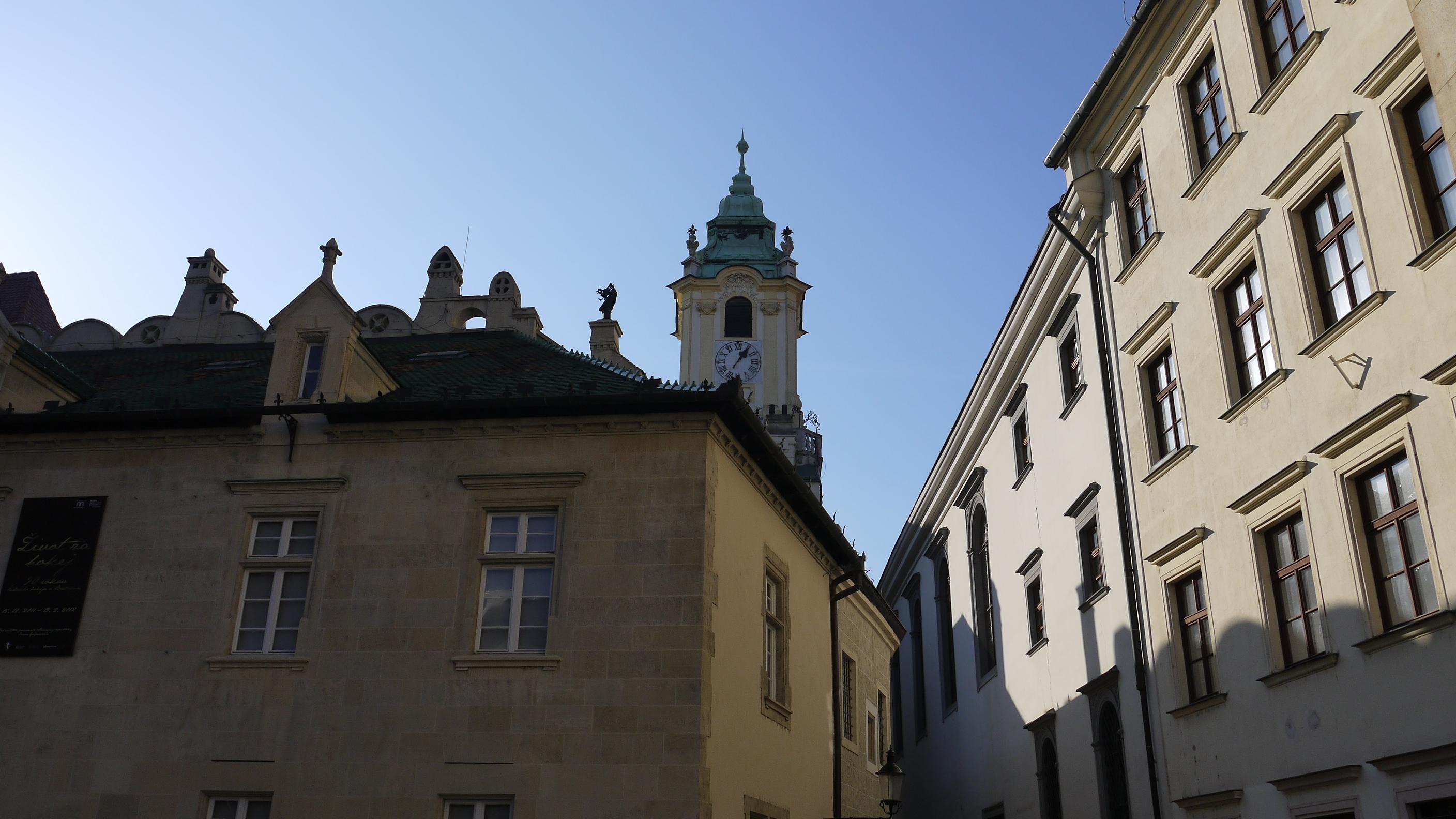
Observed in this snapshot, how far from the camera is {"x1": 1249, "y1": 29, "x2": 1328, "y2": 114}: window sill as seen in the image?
13.5 metres

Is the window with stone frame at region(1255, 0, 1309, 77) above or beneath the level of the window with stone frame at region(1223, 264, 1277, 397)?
above

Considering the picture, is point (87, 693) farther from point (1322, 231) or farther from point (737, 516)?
point (1322, 231)

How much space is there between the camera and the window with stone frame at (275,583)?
15.3m

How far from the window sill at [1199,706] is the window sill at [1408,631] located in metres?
3.04

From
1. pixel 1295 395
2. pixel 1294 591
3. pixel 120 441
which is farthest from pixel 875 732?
pixel 120 441

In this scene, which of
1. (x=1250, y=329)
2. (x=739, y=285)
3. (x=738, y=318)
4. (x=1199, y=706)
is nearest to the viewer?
(x=1250, y=329)

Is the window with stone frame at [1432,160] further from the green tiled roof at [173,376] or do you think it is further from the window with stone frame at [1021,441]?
the green tiled roof at [173,376]

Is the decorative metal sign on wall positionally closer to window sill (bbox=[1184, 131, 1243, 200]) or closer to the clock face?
window sill (bbox=[1184, 131, 1243, 200])

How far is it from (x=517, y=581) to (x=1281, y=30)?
466 inches

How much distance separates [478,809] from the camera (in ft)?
45.6

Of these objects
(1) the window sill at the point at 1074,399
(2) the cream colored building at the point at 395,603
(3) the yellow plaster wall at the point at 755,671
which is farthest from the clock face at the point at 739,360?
(2) the cream colored building at the point at 395,603

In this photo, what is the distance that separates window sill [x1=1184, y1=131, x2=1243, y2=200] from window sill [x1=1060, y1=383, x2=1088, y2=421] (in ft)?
15.0

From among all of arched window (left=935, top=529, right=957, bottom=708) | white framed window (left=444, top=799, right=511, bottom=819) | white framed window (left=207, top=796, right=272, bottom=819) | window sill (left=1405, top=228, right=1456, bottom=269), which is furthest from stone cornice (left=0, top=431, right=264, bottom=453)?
arched window (left=935, top=529, right=957, bottom=708)

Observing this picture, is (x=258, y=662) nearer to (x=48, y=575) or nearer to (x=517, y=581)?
(x=517, y=581)
